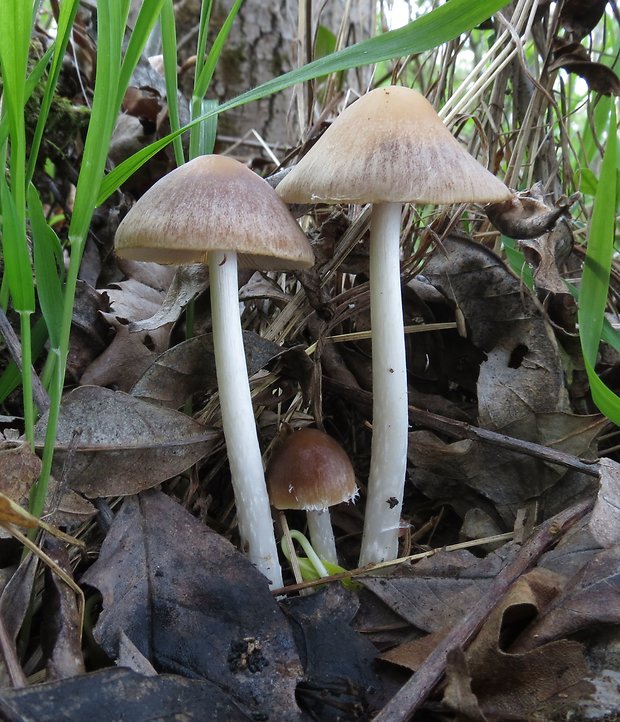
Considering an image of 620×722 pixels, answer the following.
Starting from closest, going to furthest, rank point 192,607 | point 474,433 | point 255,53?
point 192,607
point 474,433
point 255,53

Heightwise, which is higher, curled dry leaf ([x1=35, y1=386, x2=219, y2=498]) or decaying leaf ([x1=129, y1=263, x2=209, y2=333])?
decaying leaf ([x1=129, y1=263, x2=209, y2=333])

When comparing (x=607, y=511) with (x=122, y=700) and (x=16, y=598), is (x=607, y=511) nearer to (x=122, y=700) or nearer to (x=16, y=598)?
(x=122, y=700)

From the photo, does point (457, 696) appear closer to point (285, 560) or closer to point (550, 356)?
point (285, 560)

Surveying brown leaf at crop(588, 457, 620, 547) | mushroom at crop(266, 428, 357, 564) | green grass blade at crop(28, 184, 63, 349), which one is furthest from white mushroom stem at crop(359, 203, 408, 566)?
green grass blade at crop(28, 184, 63, 349)

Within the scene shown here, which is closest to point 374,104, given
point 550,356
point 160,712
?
point 550,356

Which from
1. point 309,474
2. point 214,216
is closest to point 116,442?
point 309,474

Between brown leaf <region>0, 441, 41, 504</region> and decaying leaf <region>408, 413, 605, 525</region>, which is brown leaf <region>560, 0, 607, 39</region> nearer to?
decaying leaf <region>408, 413, 605, 525</region>
